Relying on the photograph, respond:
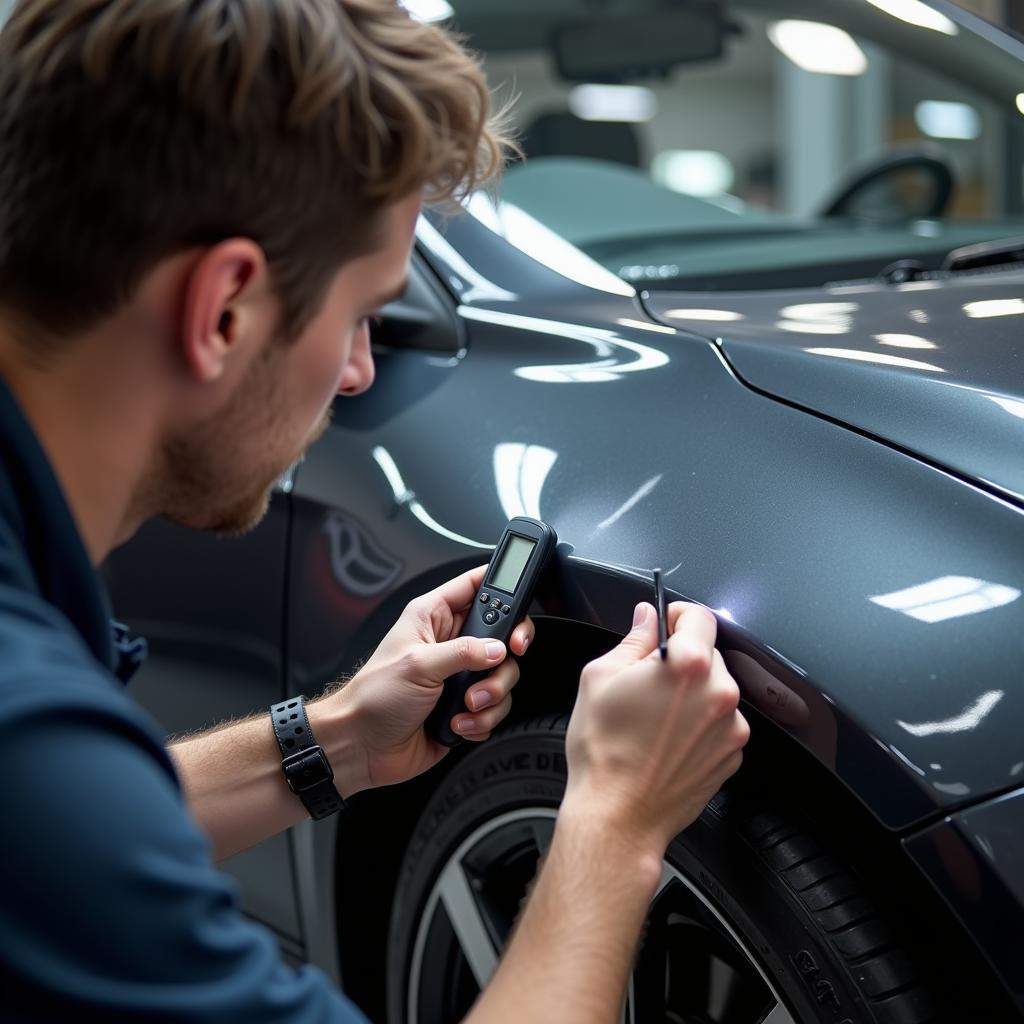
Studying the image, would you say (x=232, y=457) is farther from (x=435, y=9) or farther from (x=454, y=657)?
(x=435, y=9)

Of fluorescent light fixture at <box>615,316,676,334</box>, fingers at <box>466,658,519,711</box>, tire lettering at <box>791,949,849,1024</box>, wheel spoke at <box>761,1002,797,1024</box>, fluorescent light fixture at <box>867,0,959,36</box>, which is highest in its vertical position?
fluorescent light fixture at <box>867,0,959,36</box>

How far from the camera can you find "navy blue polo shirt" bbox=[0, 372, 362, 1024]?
70 centimetres

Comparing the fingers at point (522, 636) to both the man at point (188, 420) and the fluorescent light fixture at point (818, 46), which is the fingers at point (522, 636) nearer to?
the man at point (188, 420)

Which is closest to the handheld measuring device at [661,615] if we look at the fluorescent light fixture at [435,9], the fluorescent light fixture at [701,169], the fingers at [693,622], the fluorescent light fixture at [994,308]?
the fingers at [693,622]

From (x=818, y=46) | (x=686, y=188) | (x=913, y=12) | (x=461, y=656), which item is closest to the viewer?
(x=461, y=656)

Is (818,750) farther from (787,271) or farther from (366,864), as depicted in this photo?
(787,271)

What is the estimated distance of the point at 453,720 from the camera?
122 centimetres

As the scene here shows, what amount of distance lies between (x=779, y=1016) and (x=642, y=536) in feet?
1.23

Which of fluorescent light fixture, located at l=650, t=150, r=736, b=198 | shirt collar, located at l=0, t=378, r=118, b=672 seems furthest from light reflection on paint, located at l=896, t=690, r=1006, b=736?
fluorescent light fixture, located at l=650, t=150, r=736, b=198

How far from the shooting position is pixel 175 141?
87cm

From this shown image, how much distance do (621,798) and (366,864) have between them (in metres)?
0.57

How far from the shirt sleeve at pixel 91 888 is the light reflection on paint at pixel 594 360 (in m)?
0.66

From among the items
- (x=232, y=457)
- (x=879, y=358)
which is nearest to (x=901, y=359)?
(x=879, y=358)

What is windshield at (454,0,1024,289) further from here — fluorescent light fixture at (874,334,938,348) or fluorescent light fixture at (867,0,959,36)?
fluorescent light fixture at (874,334,938,348)
